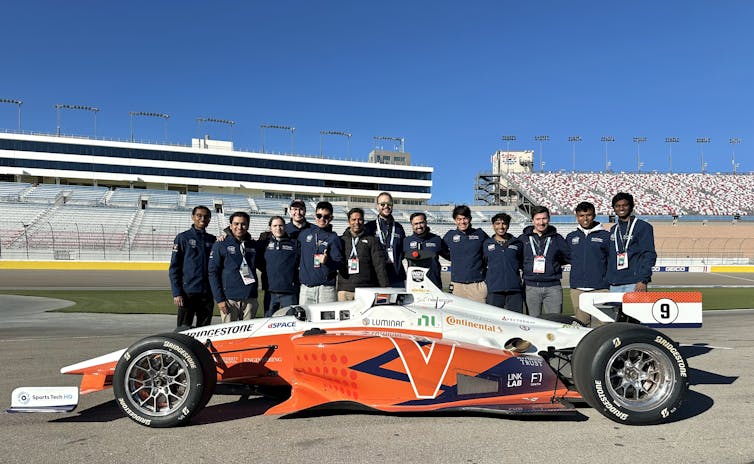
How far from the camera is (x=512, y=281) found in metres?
6.61

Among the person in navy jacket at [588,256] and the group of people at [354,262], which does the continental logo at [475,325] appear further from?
the person in navy jacket at [588,256]

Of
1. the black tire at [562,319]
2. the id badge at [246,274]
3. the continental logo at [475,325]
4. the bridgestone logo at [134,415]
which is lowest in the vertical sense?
the bridgestone logo at [134,415]

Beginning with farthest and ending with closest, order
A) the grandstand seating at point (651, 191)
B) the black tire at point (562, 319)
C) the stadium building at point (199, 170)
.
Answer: the grandstand seating at point (651, 191) → the stadium building at point (199, 170) → the black tire at point (562, 319)

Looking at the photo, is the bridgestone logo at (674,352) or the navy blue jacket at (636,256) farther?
the navy blue jacket at (636,256)

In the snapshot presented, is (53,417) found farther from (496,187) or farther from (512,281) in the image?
(496,187)

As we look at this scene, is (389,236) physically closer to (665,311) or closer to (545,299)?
(545,299)

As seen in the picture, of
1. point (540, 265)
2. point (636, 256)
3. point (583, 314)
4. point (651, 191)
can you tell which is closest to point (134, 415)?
point (540, 265)

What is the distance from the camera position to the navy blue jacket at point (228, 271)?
630 centimetres

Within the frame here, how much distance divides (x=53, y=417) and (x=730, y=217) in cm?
6784

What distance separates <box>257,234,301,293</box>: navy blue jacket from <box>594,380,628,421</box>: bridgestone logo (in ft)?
12.9

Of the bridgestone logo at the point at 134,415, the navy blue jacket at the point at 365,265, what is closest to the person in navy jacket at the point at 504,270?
the navy blue jacket at the point at 365,265

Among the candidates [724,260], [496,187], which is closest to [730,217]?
[724,260]

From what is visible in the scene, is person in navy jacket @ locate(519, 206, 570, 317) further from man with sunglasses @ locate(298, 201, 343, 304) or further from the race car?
man with sunglasses @ locate(298, 201, 343, 304)

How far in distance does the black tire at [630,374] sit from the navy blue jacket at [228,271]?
4.03m
